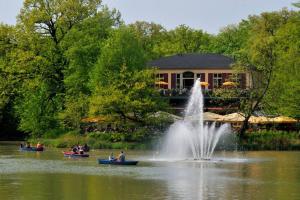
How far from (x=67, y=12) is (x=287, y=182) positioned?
47.7 meters

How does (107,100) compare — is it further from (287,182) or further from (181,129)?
(287,182)

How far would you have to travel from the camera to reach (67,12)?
3302 inches

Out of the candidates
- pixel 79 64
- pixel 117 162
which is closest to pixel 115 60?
pixel 79 64

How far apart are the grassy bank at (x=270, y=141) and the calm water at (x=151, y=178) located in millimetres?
9497

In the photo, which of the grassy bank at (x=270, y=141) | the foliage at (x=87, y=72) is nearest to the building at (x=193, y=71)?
the foliage at (x=87, y=72)

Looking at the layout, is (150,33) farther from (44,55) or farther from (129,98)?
(129,98)

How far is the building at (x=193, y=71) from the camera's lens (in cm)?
9300

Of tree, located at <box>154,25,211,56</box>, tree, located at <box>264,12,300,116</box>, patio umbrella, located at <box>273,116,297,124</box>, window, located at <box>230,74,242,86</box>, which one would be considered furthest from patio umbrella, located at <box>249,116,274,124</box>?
tree, located at <box>154,25,211,56</box>

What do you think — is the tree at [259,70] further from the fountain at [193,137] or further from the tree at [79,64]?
the tree at [79,64]

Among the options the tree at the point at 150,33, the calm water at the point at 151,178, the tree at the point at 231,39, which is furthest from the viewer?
the tree at the point at 150,33

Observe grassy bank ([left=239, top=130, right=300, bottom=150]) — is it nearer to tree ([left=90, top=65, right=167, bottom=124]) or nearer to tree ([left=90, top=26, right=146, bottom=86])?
tree ([left=90, top=65, right=167, bottom=124])

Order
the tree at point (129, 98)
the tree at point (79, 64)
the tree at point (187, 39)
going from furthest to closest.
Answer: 1. the tree at point (187, 39)
2. the tree at point (79, 64)
3. the tree at point (129, 98)

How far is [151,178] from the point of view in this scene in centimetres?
4306

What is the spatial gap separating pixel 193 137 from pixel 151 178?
21165 mm
